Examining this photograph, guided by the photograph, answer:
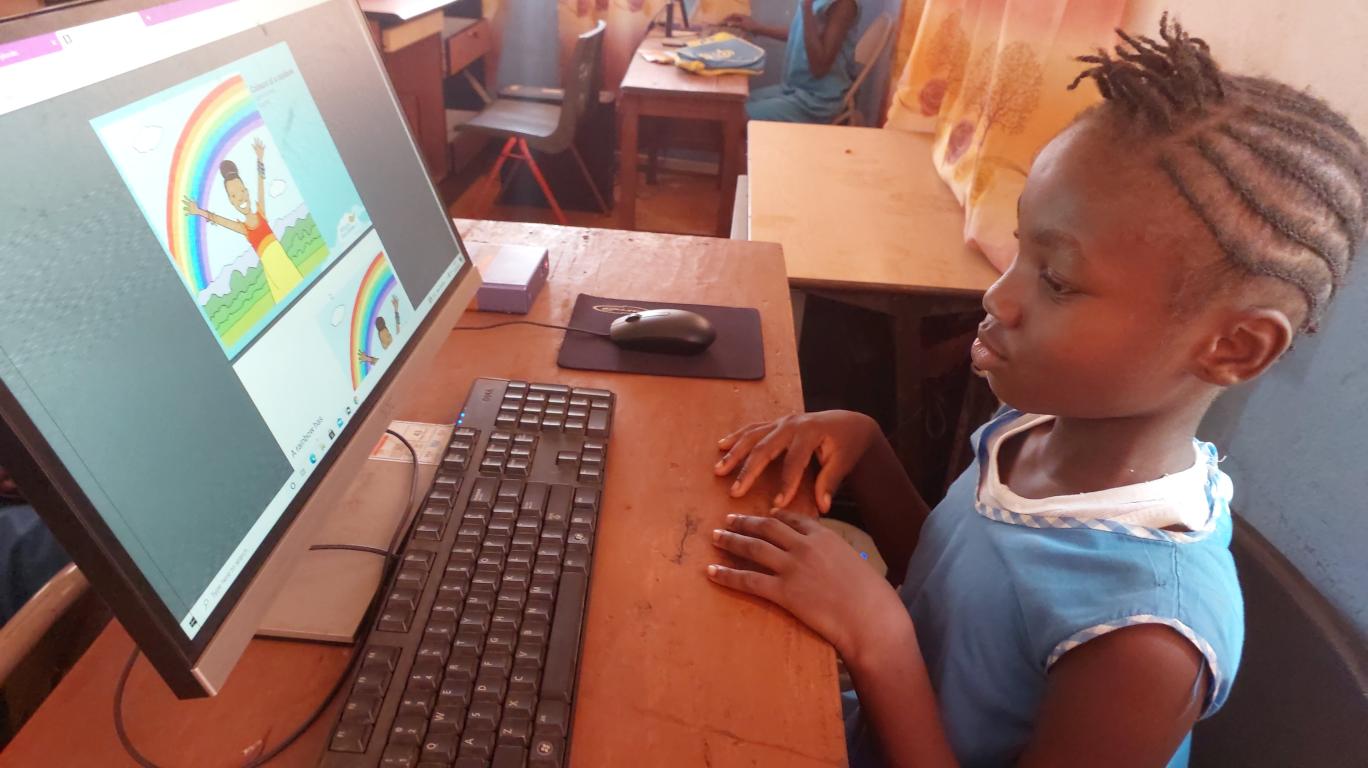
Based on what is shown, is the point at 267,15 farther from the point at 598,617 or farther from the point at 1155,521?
the point at 1155,521

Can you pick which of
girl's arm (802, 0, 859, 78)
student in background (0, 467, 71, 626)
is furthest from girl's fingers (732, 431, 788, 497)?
girl's arm (802, 0, 859, 78)

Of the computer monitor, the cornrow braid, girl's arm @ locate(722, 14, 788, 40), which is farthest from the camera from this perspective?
girl's arm @ locate(722, 14, 788, 40)

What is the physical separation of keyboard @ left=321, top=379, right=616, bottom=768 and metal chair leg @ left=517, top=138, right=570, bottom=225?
8.58 feet

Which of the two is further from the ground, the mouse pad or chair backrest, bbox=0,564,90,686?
chair backrest, bbox=0,564,90,686

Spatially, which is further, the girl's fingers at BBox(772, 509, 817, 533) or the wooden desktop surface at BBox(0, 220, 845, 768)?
the girl's fingers at BBox(772, 509, 817, 533)

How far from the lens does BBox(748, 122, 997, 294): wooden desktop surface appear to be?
1436 millimetres

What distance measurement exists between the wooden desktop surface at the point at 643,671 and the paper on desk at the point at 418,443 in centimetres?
2

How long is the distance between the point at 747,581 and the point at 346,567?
0.29m

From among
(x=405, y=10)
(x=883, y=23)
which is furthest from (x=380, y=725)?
(x=883, y=23)

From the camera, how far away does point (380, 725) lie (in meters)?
0.47

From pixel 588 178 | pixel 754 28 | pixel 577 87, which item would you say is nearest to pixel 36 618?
pixel 577 87

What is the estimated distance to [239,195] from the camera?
0.49 m

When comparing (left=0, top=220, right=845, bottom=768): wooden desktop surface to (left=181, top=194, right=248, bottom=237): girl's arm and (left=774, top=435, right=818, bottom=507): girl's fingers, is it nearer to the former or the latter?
(left=774, top=435, right=818, bottom=507): girl's fingers

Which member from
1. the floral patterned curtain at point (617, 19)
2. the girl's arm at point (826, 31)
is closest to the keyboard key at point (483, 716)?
the girl's arm at point (826, 31)
